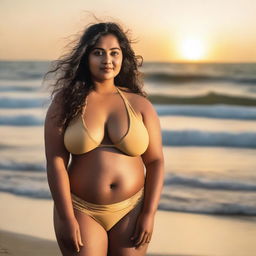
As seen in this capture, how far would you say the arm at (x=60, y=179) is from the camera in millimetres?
1767

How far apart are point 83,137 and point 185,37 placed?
5.19 ft

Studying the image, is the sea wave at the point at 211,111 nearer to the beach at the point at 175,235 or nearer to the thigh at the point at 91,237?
the beach at the point at 175,235

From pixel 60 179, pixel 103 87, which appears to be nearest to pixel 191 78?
pixel 103 87

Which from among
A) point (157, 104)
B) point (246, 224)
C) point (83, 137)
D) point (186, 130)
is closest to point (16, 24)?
point (157, 104)

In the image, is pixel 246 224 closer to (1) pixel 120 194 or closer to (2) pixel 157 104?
(2) pixel 157 104

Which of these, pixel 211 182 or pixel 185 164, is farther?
pixel 185 164

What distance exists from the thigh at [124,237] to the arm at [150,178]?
0.02 m

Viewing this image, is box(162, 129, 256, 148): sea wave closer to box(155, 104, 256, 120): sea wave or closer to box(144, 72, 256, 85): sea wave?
box(155, 104, 256, 120): sea wave

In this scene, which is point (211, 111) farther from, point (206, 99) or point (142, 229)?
point (142, 229)

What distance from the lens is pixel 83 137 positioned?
1743 mm

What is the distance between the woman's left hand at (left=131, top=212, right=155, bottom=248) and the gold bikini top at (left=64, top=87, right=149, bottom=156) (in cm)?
25

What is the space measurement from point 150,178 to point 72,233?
365 mm

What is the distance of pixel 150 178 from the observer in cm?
188

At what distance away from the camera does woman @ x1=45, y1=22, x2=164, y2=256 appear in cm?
177
